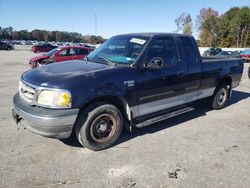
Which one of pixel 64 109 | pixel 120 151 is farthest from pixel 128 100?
pixel 64 109

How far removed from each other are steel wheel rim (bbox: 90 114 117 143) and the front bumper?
1.49 feet

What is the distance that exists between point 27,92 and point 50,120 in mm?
784

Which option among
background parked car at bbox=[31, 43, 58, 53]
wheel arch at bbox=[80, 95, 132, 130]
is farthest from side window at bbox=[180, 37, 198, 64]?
background parked car at bbox=[31, 43, 58, 53]

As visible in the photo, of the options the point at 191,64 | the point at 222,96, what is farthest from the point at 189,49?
the point at 222,96

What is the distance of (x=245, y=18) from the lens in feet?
217

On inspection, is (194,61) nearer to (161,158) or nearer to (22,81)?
(161,158)

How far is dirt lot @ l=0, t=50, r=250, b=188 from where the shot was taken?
324 centimetres

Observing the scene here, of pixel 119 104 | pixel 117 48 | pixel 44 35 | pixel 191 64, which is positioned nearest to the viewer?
pixel 119 104

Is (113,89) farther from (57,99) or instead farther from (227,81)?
(227,81)

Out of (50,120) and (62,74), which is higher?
(62,74)

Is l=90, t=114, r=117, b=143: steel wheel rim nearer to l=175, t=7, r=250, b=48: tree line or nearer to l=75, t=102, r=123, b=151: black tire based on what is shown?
l=75, t=102, r=123, b=151: black tire

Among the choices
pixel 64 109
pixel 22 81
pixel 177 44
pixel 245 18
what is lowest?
pixel 64 109

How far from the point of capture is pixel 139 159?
3809 millimetres

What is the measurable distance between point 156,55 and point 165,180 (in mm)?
2322
